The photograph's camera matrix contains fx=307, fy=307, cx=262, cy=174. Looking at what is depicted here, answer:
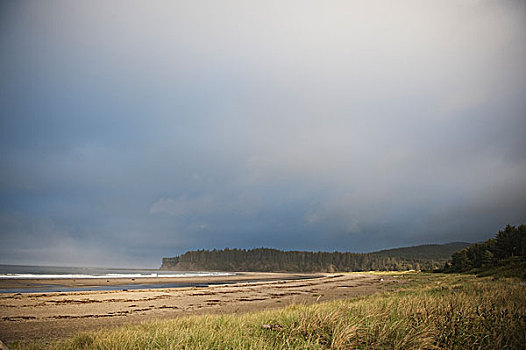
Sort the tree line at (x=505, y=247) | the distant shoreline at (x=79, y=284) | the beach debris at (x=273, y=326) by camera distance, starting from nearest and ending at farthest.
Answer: the beach debris at (x=273, y=326) → the distant shoreline at (x=79, y=284) → the tree line at (x=505, y=247)

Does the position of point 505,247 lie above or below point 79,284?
above

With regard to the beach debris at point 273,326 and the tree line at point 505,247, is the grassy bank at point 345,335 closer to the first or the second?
the beach debris at point 273,326

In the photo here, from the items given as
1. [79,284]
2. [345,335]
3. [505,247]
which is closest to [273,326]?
[345,335]

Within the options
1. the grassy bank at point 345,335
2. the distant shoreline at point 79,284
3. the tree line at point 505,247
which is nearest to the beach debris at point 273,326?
the grassy bank at point 345,335

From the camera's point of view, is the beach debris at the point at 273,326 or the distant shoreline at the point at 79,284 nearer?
the beach debris at the point at 273,326

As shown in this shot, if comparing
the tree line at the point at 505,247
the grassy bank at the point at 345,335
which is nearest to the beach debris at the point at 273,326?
the grassy bank at the point at 345,335

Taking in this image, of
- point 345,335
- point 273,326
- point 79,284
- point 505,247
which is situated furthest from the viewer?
point 505,247

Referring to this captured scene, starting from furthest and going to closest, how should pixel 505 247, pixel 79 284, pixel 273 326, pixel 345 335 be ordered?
1. pixel 505 247
2. pixel 79 284
3. pixel 273 326
4. pixel 345 335

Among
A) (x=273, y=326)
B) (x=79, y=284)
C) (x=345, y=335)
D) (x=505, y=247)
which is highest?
(x=345, y=335)

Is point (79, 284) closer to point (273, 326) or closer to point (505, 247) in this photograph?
point (273, 326)

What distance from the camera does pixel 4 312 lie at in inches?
688

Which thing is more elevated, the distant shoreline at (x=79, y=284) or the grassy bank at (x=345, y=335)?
the grassy bank at (x=345, y=335)

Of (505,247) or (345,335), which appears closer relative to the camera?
(345,335)

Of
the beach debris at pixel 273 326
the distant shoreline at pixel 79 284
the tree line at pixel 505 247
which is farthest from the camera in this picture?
the tree line at pixel 505 247
